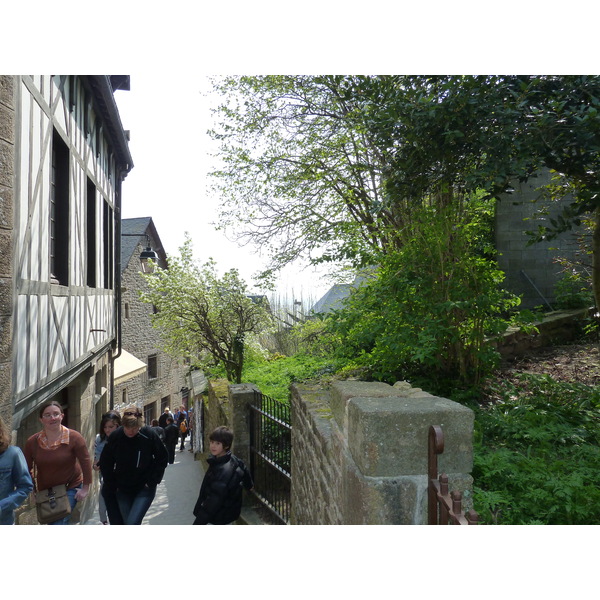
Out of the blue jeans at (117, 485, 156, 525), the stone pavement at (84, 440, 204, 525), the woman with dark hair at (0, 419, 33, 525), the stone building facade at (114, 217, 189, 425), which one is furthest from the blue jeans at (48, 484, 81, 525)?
the stone building facade at (114, 217, 189, 425)

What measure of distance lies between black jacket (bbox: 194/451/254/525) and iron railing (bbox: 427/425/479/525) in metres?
1.84

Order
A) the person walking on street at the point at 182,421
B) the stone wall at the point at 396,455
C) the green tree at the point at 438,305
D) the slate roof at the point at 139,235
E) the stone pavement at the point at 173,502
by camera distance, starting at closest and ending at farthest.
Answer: the stone wall at the point at 396,455 → the stone pavement at the point at 173,502 → the green tree at the point at 438,305 → the slate roof at the point at 139,235 → the person walking on street at the point at 182,421

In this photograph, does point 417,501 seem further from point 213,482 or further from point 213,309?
point 213,309

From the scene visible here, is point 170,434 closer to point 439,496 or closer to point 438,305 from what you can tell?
point 438,305

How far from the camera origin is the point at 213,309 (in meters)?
6.27

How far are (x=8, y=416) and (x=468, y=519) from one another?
213 cm

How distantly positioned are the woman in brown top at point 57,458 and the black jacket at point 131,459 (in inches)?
11.2

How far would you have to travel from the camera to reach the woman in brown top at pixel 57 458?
2.79 meters

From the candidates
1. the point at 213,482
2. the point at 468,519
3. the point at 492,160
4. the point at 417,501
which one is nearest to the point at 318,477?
the point at 213,482

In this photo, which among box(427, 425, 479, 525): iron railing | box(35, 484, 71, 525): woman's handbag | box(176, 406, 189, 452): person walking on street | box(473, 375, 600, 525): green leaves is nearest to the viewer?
box(427, 425, 479, 525): iron railing

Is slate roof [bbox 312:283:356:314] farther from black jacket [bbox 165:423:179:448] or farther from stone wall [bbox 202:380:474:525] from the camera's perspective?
stone wall [bbox 202:380:474:525]

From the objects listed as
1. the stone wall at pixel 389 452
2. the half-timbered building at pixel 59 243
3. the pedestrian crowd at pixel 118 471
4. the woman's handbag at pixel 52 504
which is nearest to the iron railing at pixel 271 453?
the pedestrian crowd at pixel 118 471

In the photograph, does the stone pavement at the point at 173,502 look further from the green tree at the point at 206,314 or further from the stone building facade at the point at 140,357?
the green tree at the point at 206,314

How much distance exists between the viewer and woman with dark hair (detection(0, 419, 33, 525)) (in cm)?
248
